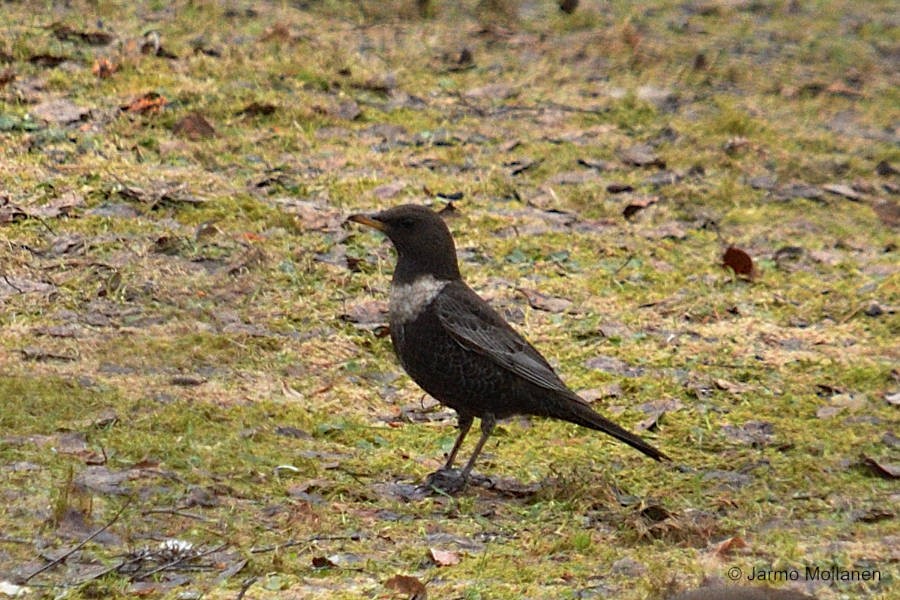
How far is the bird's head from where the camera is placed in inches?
232

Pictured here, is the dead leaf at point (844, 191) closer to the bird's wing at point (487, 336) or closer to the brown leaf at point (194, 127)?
the brown leaf at point (194, 127)

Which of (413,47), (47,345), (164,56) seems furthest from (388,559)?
(413,47)

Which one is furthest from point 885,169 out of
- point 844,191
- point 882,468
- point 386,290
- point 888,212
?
point 882,468

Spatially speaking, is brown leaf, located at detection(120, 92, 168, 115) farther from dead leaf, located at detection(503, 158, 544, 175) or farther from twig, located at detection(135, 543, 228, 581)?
twig, located at detection(135, 543, 228, 581)

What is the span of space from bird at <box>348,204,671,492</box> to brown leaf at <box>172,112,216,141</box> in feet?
10.4

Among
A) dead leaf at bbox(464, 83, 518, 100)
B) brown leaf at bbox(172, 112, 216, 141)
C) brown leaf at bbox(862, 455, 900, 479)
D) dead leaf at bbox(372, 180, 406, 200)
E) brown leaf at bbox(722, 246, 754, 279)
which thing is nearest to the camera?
brown leaf at bbox(862, 455, 900, 479)

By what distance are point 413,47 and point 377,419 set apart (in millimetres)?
5907

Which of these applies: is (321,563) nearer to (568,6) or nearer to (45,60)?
(45,60)

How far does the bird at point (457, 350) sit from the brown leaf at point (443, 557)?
803 mm

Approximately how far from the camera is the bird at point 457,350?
5641 millimetres

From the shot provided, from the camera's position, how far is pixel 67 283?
6.79m

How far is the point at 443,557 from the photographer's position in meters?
4.62

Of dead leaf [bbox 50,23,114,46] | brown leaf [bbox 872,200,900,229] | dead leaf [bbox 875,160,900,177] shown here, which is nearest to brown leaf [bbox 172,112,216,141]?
dead leaf [bbox 50,23,114,46]

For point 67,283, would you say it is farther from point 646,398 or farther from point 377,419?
point 646,398
